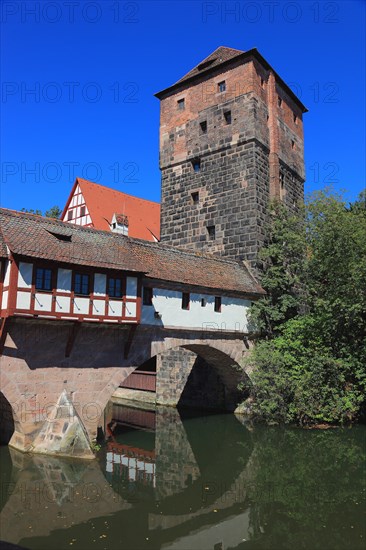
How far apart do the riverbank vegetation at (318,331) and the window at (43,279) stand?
32.0 feet

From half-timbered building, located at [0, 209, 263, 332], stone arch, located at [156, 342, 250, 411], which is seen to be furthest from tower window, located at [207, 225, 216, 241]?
stone arch, located at [156, 342, 250, 411]

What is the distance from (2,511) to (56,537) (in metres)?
1.78

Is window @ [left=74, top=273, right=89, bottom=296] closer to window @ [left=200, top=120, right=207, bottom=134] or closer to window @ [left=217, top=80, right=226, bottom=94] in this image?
window @ [left=200, top=120, right=207, bottom=134]

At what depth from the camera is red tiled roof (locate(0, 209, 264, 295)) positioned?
12.9m

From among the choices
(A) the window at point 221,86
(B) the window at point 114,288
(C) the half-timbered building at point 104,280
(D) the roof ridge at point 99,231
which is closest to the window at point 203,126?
(A) the window at point 221,86

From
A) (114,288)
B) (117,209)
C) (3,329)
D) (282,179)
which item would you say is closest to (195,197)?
(282,179)

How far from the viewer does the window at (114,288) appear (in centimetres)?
1421

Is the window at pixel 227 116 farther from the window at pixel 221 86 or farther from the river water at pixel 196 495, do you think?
the river water at pixel 196 495

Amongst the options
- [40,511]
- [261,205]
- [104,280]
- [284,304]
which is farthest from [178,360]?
[40,511]

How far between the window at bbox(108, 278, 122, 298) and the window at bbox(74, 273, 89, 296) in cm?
79

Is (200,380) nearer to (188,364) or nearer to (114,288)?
(188,364)

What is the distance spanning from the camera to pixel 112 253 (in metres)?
14.9

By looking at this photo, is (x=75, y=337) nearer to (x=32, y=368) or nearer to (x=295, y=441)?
(x=32, y=368)

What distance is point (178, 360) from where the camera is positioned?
2377 cm
